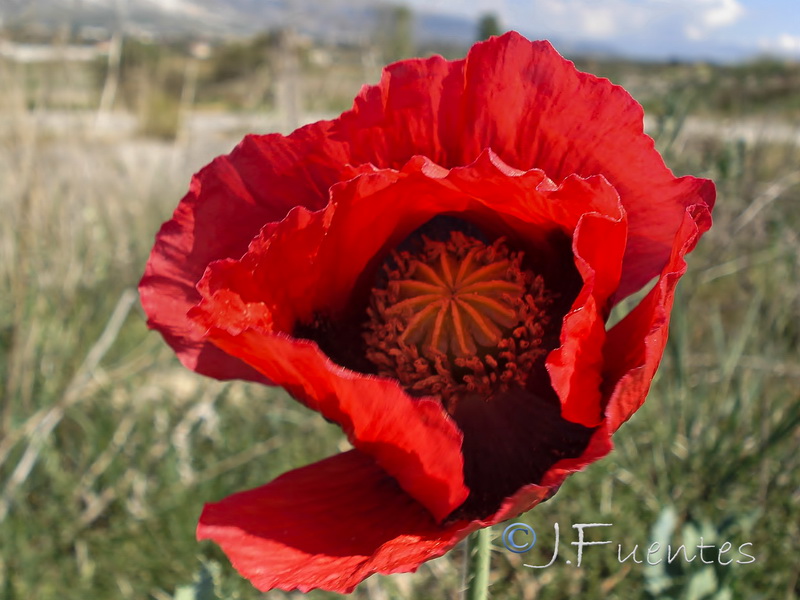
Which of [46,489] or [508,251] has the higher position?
[508,251]

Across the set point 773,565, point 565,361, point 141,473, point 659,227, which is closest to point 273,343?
point 565,361

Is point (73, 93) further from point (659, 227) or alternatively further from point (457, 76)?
point (659, 227)

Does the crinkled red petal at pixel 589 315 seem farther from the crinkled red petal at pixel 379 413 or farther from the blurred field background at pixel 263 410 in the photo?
the blurred field background at pixel 263 410

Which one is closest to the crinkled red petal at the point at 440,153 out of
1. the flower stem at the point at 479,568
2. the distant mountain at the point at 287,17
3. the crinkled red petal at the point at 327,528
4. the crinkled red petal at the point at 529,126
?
the crinkled red petal at the point at 529,126

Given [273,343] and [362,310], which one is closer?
[273,343]

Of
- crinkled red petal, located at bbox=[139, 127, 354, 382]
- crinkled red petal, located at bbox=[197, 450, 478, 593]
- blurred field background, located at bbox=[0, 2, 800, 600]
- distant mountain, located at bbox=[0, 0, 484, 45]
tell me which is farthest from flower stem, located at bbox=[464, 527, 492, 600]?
distant mountain, located at bbox=[0, 0, 484, 45]

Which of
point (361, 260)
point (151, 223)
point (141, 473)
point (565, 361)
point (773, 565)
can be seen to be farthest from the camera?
point (151, 223)

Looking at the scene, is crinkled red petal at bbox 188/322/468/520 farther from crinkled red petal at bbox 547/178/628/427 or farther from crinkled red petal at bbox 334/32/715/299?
crinkled red petal at bbox 334/32/715/299
